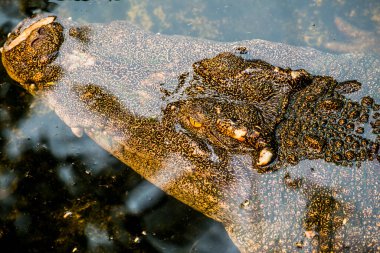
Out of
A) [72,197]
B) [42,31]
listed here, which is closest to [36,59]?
[42,31]

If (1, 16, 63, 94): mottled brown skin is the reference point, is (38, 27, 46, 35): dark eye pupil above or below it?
above

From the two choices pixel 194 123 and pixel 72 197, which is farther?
pixel 72 197

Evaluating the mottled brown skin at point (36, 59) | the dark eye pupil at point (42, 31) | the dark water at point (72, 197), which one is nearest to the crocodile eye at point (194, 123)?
the dark water at point (72, 197)

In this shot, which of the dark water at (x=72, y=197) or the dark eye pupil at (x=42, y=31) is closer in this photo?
the dark water at (x=72, y=197)

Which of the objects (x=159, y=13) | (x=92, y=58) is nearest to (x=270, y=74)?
(x=92, y=58)

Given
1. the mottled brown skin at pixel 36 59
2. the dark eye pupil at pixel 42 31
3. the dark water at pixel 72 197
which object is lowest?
the dark water at pixel 72 197

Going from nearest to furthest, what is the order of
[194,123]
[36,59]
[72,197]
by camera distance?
[194,123]
[36,59]
[72,197]

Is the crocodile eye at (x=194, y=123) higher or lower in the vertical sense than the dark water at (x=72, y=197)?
higher

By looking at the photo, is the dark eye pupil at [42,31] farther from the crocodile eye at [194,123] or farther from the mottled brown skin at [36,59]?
the crocodile eye at [194,123]

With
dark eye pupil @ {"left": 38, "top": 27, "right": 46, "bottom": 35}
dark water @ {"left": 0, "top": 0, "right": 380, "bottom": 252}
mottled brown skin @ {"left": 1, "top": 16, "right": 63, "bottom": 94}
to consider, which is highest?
dark eye pupil @ {"left": 38, "top": 27, "right": 46, "bottom": 35}

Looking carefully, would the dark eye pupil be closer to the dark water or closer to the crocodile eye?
the dark water

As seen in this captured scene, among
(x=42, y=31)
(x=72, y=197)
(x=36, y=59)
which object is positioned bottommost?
(x=72, y=197)

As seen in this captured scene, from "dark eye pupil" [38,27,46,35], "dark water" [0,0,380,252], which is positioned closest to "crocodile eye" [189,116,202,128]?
"dark water" [0,0,380,252]

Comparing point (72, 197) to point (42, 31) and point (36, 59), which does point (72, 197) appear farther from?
point (42, 31)
